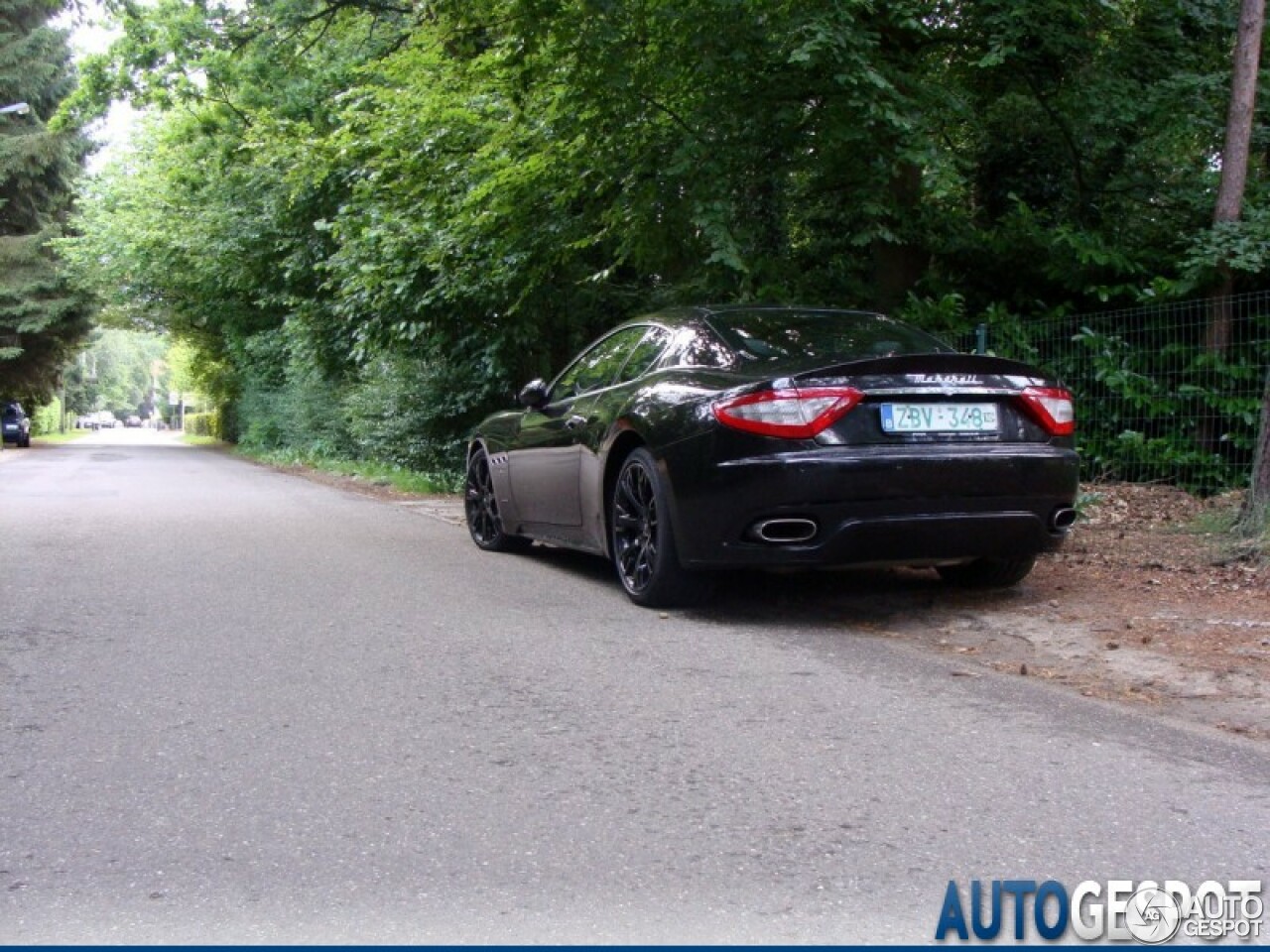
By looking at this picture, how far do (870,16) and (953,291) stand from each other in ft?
8.52

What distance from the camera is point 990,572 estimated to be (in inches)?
266

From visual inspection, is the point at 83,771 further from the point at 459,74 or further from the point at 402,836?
the point at 459,74

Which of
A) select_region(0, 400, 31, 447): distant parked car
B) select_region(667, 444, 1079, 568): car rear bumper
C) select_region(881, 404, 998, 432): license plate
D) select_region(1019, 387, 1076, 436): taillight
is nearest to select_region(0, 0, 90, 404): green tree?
select_region(0, 400, 31, 447): distant parked car

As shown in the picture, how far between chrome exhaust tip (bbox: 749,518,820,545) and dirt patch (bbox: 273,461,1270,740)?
0.63 metres

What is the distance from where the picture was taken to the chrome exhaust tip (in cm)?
577

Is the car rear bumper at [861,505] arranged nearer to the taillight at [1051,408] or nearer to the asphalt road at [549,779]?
the taillight at [1051,408]

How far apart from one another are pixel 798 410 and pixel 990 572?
1770 millimetres

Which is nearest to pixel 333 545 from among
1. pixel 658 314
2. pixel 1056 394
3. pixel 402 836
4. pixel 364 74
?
pixel 658 314

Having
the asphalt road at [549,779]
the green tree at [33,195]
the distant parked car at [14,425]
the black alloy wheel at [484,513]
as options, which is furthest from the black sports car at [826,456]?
the distant parked car at [14,425]

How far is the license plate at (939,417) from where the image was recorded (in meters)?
Answer: 5.83

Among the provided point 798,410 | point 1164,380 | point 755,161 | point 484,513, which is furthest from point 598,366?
point 1164,380

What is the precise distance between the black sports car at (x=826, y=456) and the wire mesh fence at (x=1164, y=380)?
11.6 feet

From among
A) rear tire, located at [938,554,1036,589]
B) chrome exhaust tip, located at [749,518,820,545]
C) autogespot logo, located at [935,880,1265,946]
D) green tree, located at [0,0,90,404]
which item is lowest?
autogespot logo, located at [935,880,1265,946]

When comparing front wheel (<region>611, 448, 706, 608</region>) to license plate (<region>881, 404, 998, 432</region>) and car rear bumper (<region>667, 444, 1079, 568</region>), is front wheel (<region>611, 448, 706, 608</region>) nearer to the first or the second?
car rear bumper (<region>667, 444, 1079, 568</region>)
